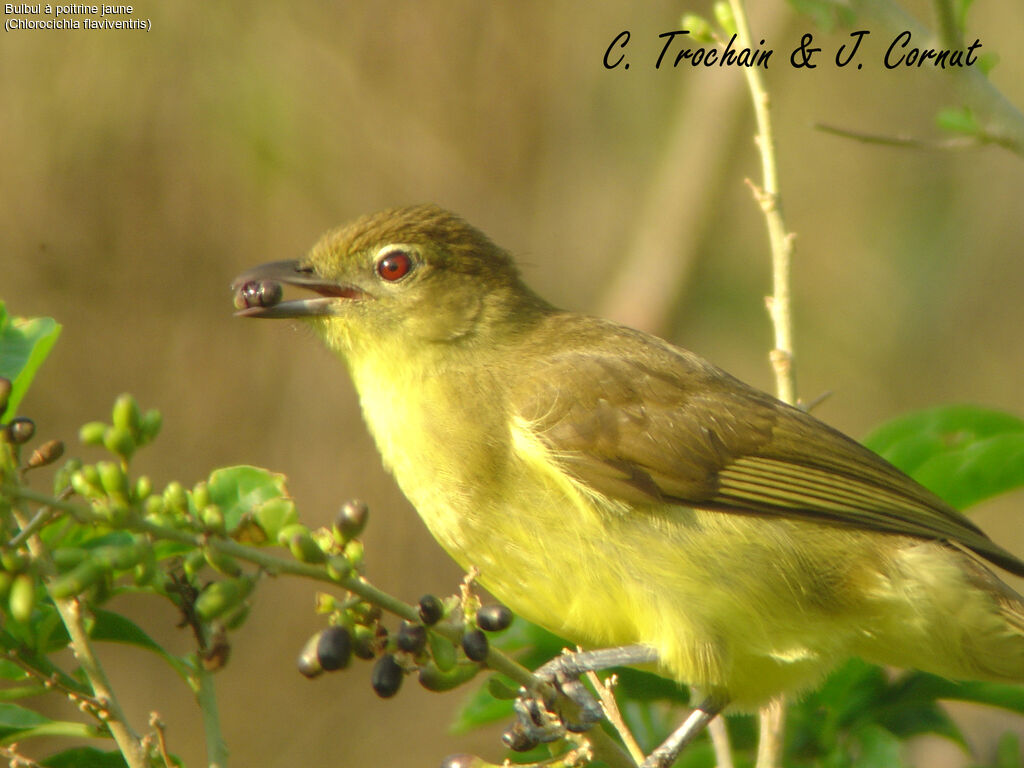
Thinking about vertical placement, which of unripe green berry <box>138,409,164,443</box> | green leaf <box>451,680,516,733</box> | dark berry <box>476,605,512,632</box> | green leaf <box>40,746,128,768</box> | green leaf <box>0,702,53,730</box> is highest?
unripe green berry <box>138,409,164,443</box>

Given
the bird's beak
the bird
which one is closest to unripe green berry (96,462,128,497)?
the bird

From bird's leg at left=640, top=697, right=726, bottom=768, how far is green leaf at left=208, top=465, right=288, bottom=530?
137 centimetres

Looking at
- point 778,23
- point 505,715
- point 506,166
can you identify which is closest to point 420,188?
point 506,166

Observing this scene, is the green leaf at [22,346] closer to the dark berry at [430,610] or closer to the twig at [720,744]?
the dark berry at [430,610]

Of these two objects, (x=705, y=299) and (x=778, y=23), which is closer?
(x=778, y=23)

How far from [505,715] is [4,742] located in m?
1.53

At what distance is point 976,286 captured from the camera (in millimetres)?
11312

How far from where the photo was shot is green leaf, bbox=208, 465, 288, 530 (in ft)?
8.71

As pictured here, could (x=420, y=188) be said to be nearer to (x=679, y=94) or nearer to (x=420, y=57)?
(x=420, y=57)

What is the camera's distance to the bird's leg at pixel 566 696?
2.77 m

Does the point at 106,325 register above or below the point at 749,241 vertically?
below

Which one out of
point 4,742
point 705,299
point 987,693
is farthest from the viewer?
point 705,299

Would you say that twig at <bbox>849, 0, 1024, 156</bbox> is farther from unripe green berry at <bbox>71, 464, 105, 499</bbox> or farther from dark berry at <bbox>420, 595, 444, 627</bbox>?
unripe green berry at <bbox>71, 464, 105, 499</bbox>

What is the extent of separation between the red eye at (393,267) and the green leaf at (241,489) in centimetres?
155
